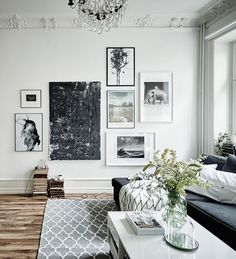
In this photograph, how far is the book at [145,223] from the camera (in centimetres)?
202

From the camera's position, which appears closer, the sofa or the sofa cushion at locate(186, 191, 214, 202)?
the sofa

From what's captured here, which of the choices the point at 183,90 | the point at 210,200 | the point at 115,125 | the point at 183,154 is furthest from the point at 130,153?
the point at 210,200

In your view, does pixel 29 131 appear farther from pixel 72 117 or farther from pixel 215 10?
pixel 215 10

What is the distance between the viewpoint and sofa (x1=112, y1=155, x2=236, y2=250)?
7.34ft

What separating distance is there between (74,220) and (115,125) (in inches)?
75.9

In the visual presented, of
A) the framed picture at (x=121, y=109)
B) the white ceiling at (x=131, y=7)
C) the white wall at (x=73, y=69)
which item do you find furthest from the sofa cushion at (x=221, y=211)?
the white ceiling at (x=131, y=7)

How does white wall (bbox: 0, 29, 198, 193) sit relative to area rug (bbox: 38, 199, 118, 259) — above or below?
above

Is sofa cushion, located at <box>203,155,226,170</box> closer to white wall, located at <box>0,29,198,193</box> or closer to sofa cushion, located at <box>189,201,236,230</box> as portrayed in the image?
sofa cushion, located at <box>189,201,236,230</box>

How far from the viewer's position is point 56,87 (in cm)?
477

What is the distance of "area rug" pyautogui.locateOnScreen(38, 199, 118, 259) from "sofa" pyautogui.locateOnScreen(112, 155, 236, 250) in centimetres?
98

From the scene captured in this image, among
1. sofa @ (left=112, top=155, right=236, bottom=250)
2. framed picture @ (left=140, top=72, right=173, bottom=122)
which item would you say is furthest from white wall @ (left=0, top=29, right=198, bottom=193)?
sofa @ (left=112, top=155, right=236, bottom=250)

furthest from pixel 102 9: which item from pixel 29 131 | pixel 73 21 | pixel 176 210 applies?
pixel 29 131

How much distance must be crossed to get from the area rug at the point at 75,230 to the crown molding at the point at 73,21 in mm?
3031

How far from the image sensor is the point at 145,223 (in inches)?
83.0
